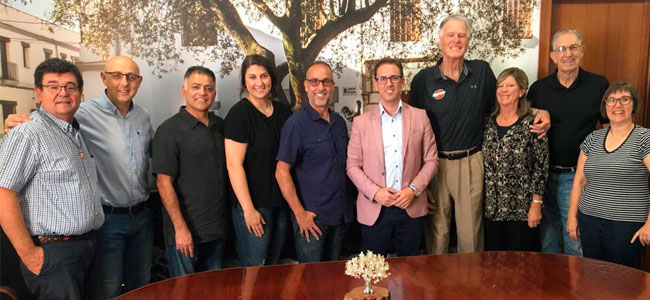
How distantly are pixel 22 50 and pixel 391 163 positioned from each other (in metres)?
2.99

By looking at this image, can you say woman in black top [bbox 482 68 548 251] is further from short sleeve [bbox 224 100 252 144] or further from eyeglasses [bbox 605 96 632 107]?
short sleeve [bbox 224 100 252 144]

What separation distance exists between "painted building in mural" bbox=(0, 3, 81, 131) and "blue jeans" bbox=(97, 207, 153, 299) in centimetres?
148

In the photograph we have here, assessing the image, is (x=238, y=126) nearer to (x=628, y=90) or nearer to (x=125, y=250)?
(x=125, y=250)

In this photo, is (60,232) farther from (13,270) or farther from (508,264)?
(508,264)

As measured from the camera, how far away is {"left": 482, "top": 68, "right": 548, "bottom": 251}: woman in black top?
294cm

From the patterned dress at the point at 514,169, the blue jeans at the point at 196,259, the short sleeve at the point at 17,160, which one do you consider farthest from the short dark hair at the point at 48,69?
the patterned dress at the point at 514,169

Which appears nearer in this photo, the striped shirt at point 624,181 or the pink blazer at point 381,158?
the striped shirt at point 624,181

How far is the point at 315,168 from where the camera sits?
292 centimetres

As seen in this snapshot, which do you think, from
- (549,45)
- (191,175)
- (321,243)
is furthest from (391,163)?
(549,45)

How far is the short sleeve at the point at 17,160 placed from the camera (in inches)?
81.0

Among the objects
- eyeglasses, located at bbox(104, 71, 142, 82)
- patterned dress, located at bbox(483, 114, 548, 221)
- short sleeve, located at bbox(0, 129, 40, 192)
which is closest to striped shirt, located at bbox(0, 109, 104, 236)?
short sleeve, located at bbox(0, 129, 40, 192)

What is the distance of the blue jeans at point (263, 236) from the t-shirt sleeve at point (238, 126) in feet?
1.56

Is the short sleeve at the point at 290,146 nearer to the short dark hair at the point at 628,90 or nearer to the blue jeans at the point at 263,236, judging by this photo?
the blue jeans at the point at 263,236

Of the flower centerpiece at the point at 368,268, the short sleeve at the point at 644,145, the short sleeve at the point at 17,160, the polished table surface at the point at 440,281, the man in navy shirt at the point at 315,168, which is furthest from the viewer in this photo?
the man in navy shirt at the point at 315,168
